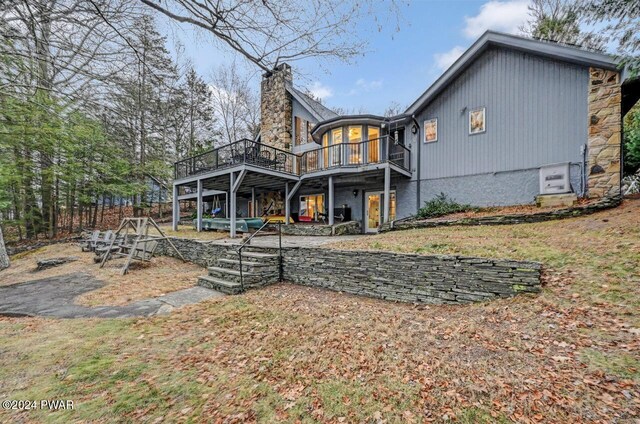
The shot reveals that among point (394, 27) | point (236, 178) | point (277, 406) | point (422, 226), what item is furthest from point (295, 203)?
point (277, 406)

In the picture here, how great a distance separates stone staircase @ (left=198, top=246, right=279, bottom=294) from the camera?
Answer: 577 cm

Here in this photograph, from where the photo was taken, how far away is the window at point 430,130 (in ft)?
35.3

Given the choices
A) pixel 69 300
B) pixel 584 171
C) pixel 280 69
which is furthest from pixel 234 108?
pixel 584 171

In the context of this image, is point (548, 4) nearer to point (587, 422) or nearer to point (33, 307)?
point (587, 422)

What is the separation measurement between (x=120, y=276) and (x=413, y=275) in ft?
25.9

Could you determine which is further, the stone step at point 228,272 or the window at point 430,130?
the window at point 430,130

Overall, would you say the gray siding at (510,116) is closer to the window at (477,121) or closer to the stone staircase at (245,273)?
the window at (477,121)

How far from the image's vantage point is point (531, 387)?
7.12ft

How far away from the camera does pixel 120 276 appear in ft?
23.7

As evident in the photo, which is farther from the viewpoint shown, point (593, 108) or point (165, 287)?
point (593, 108)

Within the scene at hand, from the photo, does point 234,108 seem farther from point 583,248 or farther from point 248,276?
point 583,248

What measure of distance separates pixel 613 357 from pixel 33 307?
8.90 metres

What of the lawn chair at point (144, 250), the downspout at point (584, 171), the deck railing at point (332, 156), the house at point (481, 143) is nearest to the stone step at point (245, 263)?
the lawn chair at point (144, 250)

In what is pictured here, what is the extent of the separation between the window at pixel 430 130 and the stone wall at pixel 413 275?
7.81 m
